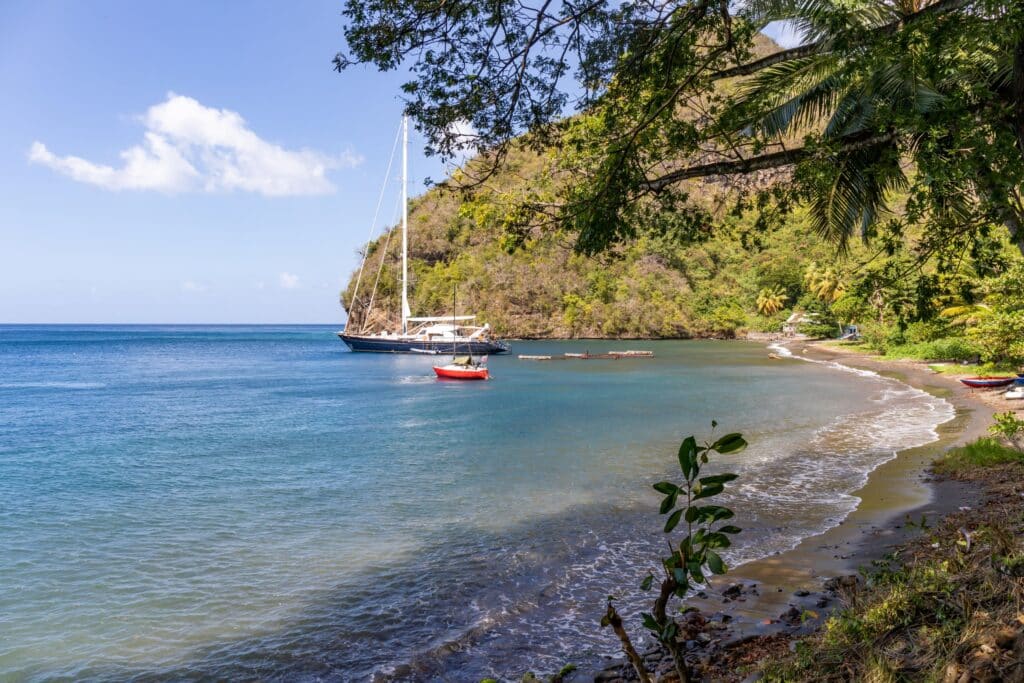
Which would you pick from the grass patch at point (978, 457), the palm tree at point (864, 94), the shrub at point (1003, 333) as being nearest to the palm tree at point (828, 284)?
the shrub at point (1003, 333)

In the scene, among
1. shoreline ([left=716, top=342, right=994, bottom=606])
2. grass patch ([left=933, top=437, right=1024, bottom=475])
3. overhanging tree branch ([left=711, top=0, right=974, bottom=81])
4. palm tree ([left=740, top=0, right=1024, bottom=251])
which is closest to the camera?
palm tree ([left=740, top=0, right=1024, bottom=251])

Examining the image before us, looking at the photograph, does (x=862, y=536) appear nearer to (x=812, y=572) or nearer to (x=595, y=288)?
(x=812, y=572)

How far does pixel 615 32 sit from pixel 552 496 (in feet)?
29.4

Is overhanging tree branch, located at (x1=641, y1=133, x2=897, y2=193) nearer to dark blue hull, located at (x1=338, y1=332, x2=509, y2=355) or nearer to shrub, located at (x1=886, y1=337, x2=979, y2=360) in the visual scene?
shrub, located at (x1=886, y1=337, x2=979, y2=360)

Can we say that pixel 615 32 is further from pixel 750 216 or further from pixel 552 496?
pixel 750 216

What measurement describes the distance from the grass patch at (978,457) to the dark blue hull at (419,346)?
5512cm

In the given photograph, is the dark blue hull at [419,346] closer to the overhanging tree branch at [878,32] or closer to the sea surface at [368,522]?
the sea surface at [368,522]

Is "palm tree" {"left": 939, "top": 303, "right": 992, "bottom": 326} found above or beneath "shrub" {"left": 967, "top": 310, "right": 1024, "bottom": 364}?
above

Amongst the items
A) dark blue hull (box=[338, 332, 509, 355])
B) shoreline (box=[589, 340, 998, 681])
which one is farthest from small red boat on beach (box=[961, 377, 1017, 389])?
dark blue hull (box=[338, 332, 509, 355])

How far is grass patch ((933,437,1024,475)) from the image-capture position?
1164cm

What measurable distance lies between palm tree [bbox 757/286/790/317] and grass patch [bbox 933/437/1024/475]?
8820 cm

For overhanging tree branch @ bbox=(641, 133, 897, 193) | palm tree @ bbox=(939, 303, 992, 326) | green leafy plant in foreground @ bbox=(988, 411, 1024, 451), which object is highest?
overhanging tree branch @ bbox=(641, 133, 897, 193)

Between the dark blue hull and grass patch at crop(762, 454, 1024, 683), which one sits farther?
the dark blue hull

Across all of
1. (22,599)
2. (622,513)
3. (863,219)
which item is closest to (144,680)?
(22,599)
